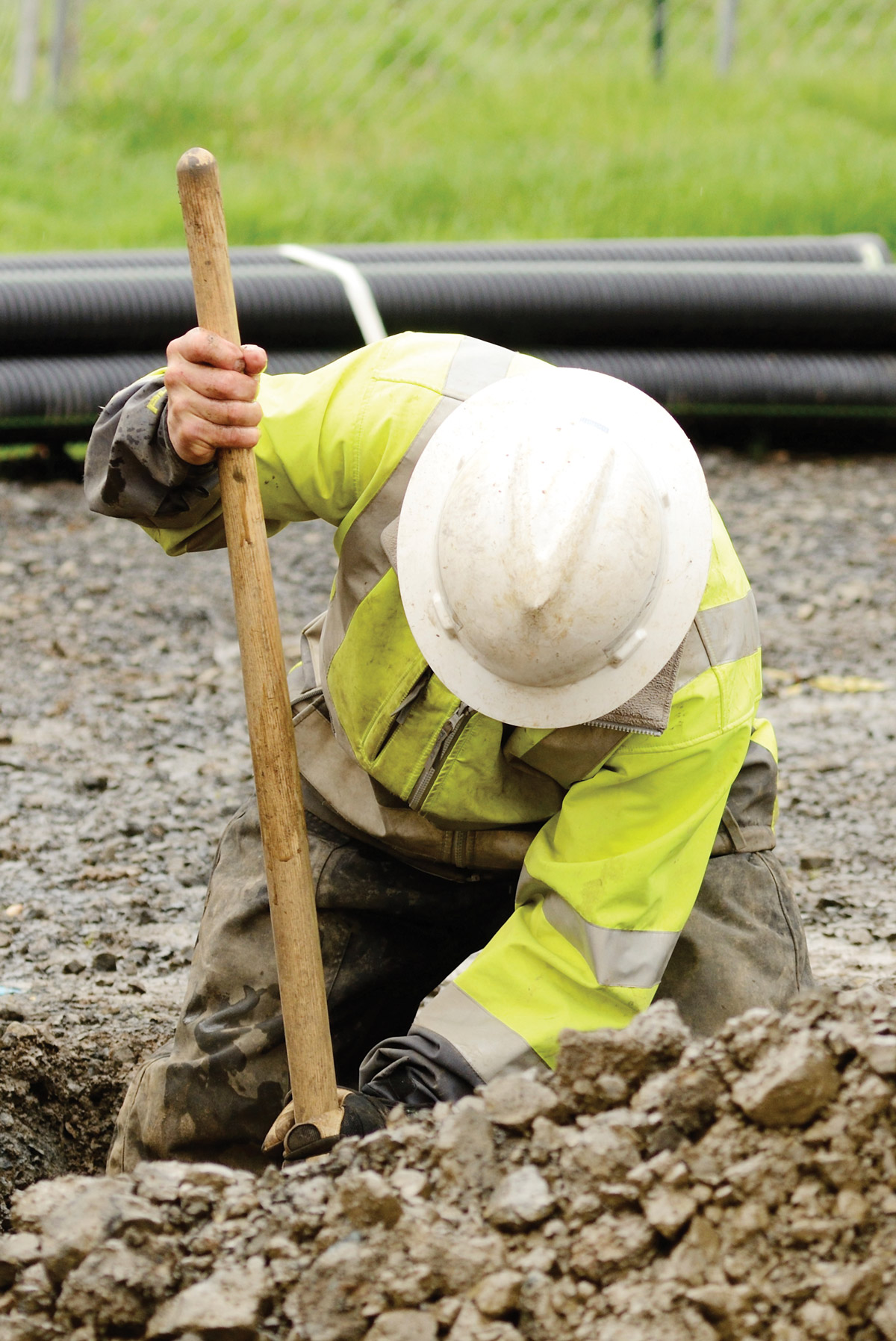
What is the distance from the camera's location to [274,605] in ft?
7.06

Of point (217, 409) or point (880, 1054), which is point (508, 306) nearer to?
point (217, 409)

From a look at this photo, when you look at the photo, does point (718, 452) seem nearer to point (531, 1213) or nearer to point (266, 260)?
point (266, 260)

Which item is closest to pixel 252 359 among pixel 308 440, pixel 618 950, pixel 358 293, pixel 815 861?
pixel 308 440

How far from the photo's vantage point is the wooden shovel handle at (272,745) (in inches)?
82.4

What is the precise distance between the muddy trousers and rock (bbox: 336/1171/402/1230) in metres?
0.84

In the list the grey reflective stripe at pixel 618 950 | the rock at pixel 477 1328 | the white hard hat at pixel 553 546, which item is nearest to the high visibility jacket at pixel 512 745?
the grey reflective stripe at pixel 618 950

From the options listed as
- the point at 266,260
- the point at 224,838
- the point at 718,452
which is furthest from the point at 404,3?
the point at 224,838

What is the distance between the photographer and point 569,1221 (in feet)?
5.43

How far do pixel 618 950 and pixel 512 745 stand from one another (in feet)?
1.21

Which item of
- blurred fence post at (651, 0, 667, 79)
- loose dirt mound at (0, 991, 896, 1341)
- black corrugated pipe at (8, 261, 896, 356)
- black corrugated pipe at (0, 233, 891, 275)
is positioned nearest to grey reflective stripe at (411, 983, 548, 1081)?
loose dirt mound at (0, 991, 896, 1341)

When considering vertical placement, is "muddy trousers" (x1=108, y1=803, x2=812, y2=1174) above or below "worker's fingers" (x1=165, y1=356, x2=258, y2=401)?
below

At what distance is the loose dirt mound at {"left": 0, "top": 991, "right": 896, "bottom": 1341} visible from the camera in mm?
1580

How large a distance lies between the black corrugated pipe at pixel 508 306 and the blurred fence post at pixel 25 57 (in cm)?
291

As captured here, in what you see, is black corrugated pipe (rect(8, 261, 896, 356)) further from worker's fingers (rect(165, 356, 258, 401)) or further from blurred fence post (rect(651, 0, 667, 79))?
worker's fingers (rect(165, 356, 258, 401))
